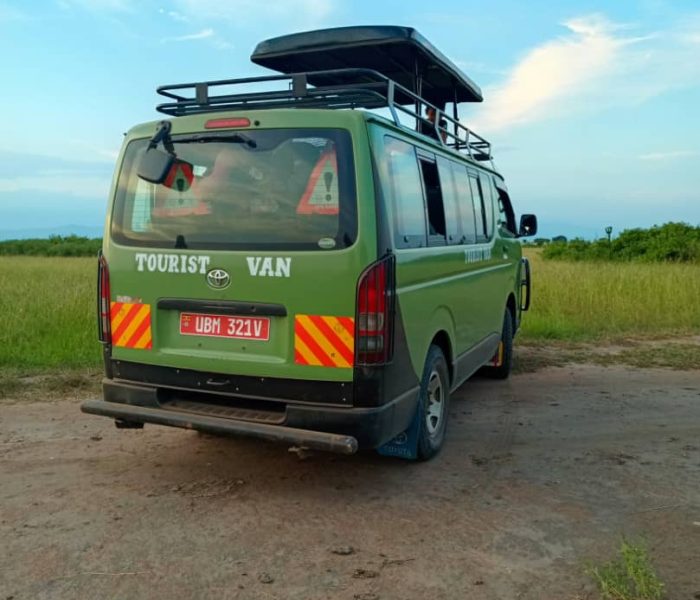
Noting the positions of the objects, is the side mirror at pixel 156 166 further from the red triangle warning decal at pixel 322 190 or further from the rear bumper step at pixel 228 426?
the rear bumper step at pixel 228 426

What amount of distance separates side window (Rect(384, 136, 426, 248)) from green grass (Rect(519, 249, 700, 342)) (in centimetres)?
630

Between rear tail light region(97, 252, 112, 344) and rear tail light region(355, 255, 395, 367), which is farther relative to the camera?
rear tail light region(97, 252, 112, 344)

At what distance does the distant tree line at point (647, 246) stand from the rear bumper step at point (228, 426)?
22.9 m

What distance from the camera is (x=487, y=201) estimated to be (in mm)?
6617

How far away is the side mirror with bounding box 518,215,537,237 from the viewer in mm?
8180

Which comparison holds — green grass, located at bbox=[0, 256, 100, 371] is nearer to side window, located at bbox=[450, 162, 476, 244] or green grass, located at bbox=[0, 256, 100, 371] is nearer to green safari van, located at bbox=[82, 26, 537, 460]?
green safari van, located at bbox=[82, 26, 537, 460]

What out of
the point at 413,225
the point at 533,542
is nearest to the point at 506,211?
the point at 413,225

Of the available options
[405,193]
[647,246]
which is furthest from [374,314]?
[647,246]

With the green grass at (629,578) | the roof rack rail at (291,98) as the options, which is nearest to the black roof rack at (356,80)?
the roof rack rail at (291,98)

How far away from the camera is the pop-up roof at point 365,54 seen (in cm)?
A: 589

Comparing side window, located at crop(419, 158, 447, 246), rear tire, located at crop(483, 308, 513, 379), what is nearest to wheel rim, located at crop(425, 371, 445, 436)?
side window, located at crop(419, 158, 447, 246)

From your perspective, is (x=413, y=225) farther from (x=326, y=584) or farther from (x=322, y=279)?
(x=326, y=584)

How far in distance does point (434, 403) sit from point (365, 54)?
3212mm

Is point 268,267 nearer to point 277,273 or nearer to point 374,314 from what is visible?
point 277,273
